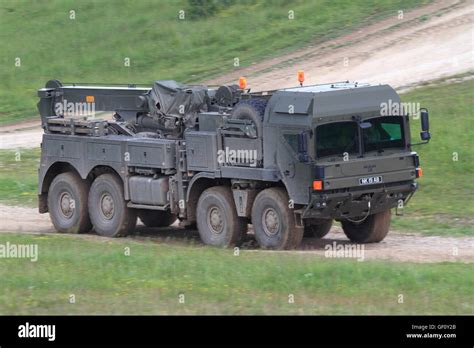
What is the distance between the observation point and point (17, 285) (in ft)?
50.3

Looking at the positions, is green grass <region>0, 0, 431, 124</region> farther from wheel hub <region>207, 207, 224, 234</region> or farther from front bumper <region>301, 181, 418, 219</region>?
front bumper <region>301, 181, 418, 219</region>

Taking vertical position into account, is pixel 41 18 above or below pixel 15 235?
above

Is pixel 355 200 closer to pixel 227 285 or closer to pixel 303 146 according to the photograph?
pixel 303 146

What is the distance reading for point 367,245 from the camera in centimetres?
2009

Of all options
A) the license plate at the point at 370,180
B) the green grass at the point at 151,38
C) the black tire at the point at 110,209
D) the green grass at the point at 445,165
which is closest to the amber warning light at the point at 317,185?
the license plate at the point at 370,180

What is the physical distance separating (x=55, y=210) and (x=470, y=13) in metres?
18.0

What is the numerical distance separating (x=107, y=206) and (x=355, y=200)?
5.34 metres

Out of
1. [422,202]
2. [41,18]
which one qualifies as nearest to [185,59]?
[41,18]

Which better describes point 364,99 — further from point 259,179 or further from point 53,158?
point 53,158

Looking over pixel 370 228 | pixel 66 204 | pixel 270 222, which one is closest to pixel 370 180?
pixel 370 228

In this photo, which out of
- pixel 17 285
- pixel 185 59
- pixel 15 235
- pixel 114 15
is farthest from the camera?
pixel 114 15

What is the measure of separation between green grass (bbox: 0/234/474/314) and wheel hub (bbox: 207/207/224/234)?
2502 millimetres

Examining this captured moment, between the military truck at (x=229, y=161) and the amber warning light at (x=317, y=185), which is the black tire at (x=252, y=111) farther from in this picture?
the amber warning light at (x=317, y=185)

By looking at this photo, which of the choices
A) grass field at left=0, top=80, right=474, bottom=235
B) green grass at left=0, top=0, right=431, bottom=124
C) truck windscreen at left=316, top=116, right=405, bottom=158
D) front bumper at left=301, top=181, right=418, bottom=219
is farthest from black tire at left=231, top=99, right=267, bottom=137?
green grass at left=0, top=0, right=431, bottom=124
